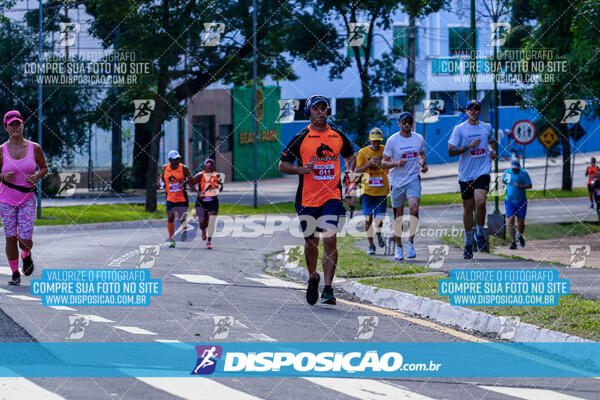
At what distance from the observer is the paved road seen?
644cm

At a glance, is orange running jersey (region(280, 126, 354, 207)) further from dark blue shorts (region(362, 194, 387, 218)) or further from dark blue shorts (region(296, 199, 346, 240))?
dark blue shorts (region(362, 194, 387, 218))

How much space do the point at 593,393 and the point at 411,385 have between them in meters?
1.12

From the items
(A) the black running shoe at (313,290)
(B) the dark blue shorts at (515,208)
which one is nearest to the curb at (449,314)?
(A) the black running shoe at (313,290)

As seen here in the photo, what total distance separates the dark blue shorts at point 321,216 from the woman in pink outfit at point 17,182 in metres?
3.08

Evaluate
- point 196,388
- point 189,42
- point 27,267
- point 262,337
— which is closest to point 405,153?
point 27,267

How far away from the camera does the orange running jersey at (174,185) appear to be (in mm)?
18844

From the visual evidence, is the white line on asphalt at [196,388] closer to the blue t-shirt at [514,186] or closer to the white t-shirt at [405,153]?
the white t-shirt at [405,153]

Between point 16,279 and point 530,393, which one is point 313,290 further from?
point 530,393

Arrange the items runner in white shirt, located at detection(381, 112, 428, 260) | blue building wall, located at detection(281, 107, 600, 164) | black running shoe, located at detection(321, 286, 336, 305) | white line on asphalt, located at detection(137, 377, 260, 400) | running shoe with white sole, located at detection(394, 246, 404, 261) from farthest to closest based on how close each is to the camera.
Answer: blue building wall, located at detection(281, 107, 600, 164) → running shoe with white sole, located at detection(394, 246, 404, 261) → runner in white shirt, located at detection(381, 112, 428, 260) → black running shoe, located at detection(321, 286, 336, 305) → white line on asphalt, located at detection(137, 377, 260, 400)

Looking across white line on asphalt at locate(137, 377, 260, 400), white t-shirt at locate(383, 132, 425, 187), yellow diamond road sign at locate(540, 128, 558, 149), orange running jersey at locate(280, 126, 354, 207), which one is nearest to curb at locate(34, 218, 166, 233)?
yellow diamond road sign at locate(540, 128, 558, 149)

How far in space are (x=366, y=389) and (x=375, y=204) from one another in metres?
9.57

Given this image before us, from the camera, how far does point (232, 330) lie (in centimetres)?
866

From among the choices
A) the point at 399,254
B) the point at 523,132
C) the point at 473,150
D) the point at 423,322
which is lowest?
the point at 399,254

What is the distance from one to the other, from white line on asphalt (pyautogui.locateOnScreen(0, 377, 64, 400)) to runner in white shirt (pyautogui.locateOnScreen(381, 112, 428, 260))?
8.06 meters
